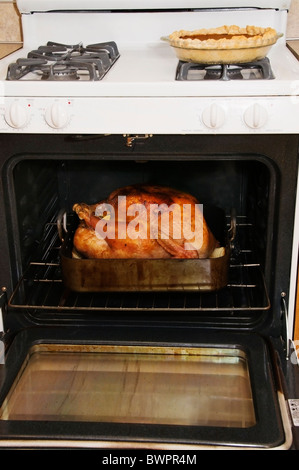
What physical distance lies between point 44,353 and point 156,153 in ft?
1.91

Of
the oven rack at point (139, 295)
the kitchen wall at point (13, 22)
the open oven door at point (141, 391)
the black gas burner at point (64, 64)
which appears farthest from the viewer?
the kitchen wall at point (13, 22)

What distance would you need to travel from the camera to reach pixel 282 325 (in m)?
1.47

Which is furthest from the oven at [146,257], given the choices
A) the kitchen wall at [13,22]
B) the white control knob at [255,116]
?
the kitchen wall at [13,22]

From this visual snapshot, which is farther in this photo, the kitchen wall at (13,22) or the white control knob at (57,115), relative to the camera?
the kitchen wall at (13,22)

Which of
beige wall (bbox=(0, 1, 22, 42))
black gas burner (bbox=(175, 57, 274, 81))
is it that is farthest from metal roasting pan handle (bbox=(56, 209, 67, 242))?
beige wall (bbox=(0, 1, 22, 42))

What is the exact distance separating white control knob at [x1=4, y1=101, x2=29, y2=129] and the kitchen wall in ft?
2.57

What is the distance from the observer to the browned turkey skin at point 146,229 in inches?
59.1

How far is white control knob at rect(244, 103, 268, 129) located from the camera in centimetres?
124

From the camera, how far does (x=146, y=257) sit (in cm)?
153

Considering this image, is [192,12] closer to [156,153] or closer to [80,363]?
[156,153]

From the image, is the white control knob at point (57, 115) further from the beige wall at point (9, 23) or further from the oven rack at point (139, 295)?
the beige wall at point (9, 23)

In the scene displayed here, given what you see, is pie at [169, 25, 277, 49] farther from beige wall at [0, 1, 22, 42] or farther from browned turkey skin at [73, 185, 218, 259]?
beige wall at [0, 1, 22, 42]

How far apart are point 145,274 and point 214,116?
454mm
